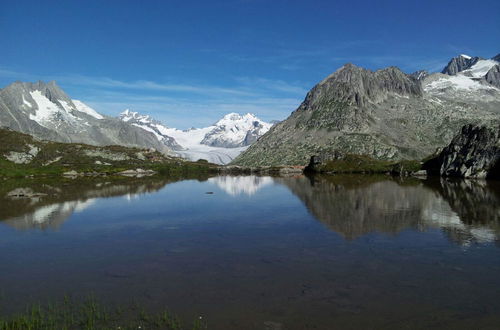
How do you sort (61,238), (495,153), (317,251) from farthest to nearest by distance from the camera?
1. (495,153)
2. (61,238)
3. (317,251)

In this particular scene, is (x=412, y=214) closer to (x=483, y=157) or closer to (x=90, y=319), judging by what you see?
(x=90, y=319)

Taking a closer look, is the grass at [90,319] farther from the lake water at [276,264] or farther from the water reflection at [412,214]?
the water reflection at [412,214]

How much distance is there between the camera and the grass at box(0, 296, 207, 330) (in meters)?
26.8

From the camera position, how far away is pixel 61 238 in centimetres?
5725

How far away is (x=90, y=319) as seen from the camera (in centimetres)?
2783

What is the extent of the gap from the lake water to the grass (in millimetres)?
1352

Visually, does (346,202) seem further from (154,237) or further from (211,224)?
(154,237)

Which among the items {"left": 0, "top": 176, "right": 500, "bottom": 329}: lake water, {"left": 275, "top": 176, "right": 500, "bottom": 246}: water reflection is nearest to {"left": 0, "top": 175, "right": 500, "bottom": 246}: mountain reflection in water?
{"left": 275, "top": 176, "right": 500, "bottom": 246}: water reflection

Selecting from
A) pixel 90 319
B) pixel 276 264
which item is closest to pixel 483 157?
pixel 276 264

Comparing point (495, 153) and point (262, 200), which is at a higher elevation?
point (495, 153)

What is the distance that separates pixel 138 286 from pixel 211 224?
112 feet

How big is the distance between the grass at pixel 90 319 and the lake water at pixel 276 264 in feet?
4.43

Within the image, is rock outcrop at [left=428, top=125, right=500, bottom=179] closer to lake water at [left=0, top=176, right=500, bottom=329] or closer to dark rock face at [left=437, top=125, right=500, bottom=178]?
dark rock face at [left=437, top=125, right=500, bottom=178]

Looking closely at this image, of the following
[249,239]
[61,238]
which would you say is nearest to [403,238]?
[249,239]
